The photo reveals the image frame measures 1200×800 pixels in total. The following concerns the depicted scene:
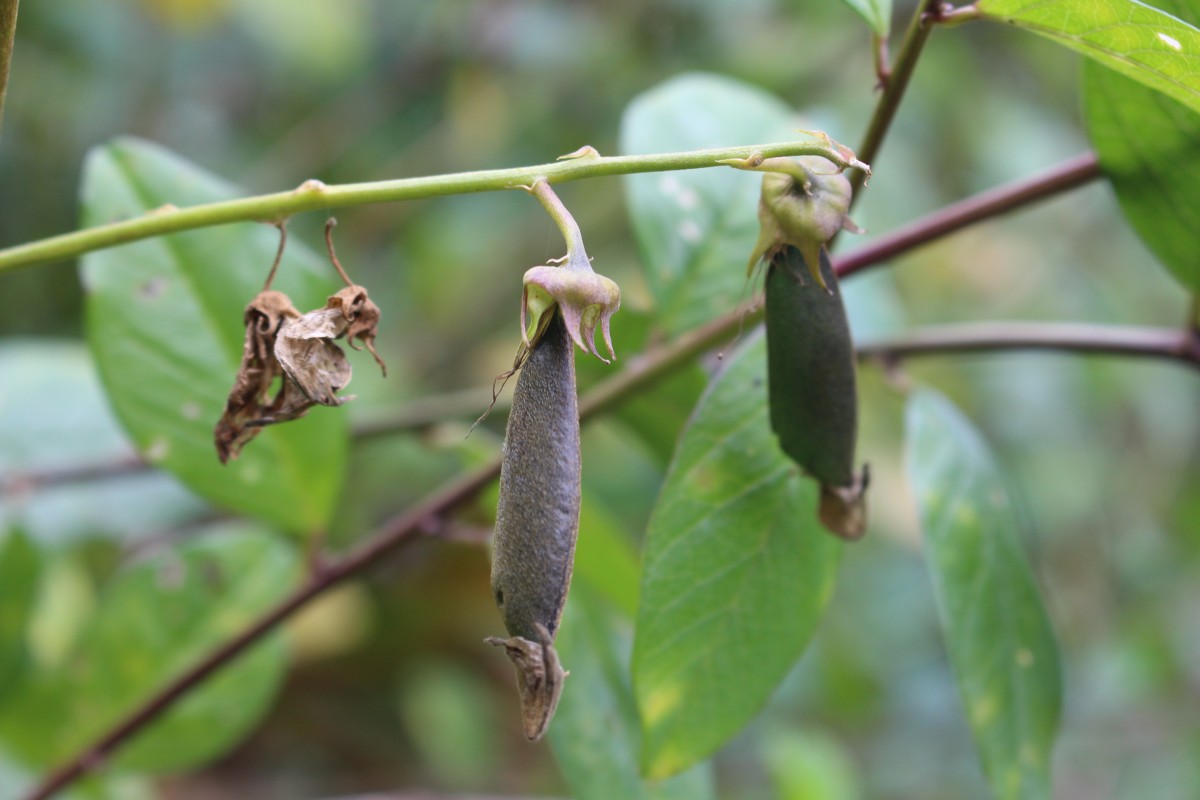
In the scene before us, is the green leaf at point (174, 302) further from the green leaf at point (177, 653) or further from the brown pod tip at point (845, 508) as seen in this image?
the brown pod tip at point (845, 508)

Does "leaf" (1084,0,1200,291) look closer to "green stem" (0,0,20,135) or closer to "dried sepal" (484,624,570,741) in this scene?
"dried sepal" (484,624,570,741)

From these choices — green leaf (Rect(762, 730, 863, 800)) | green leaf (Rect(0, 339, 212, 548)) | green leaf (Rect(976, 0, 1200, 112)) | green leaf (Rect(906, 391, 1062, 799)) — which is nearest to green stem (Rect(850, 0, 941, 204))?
green leaf (Rect(976, 0, 1200, 112))

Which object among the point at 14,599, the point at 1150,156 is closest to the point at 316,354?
the point at 1150,156

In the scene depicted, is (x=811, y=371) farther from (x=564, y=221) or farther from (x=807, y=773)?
(x=807, y=773)

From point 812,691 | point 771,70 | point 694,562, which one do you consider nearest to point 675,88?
point 694,562

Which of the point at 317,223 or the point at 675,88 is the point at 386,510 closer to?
the point at 317,223

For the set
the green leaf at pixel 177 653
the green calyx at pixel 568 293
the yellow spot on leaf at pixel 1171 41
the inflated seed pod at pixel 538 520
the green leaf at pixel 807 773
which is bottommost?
the green leaf at pixel 807 773

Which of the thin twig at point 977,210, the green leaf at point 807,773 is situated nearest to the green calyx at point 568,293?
the thin twig at point 977,210
